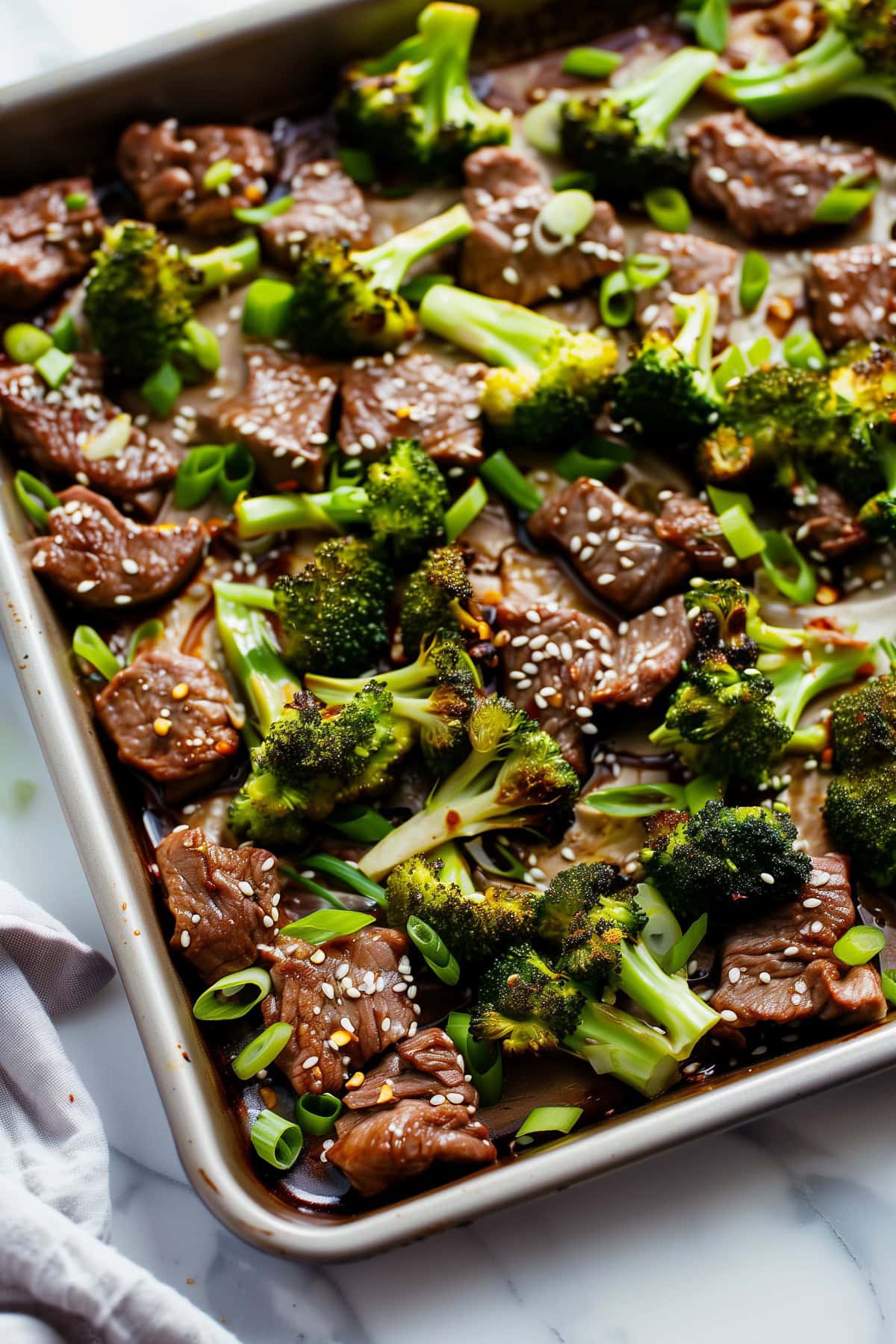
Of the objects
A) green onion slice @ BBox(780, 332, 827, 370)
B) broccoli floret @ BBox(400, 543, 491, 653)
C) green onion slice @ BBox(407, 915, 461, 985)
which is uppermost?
broccoli floret @ BBox(400, 543, 491, 653)

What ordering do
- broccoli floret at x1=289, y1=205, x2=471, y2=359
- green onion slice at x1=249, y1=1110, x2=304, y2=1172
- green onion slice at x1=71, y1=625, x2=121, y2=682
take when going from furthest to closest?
broccoli floret at x1=289, y1=205, x2=471, y2=359
green onion slice at x1=71, y1=625, x2=121, y2=682
green onion slice at x1=249, y1=1110, x2=304, y2=1172

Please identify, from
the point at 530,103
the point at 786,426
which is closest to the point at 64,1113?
the point at 786,426

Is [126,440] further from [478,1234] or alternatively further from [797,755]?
[478,1234]

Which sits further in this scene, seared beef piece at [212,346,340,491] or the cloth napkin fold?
seared beef piece at [212,346,340,491]

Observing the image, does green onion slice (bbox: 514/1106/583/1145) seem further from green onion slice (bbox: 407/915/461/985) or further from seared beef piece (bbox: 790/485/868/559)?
seared beef piece (bbox: 790/485/868/559)

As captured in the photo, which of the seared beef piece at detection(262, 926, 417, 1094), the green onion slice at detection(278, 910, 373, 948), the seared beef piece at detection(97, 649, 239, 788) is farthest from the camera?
the seared beef piece at detection(97, 649, 239, 788)

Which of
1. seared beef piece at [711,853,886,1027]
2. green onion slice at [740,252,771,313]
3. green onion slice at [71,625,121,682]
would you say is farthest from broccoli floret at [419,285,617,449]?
seared beef piece at [711,853,886,1027]

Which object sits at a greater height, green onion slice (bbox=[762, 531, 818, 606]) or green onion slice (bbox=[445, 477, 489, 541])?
green onion slice (bbox=[445, 477, 489, 541])
